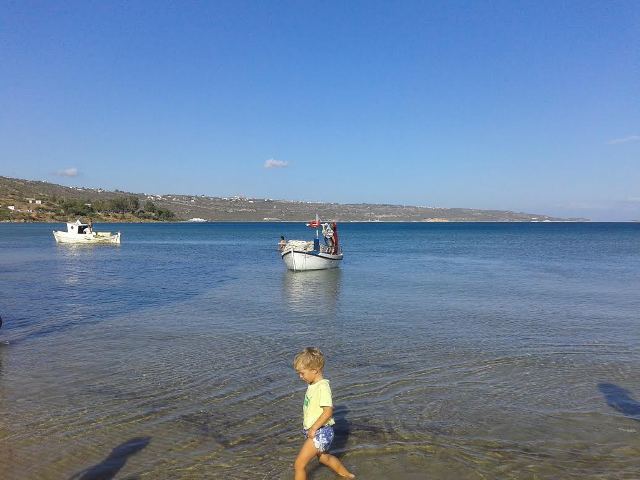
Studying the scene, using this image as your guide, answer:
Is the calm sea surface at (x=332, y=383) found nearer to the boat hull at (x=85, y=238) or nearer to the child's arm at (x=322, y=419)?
the child's arm at (x=322, y=419)

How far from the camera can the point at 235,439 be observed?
7312 millimetres

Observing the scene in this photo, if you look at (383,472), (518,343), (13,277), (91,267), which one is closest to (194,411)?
(383,472)

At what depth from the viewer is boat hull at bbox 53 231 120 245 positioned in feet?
201

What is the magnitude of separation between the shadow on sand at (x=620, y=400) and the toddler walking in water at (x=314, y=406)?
553cm

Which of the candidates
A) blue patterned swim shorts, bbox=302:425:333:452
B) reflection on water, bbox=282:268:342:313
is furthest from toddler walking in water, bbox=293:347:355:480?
reflection on water, bbox=282:268:342:313

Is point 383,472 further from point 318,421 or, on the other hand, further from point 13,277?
point 13,277

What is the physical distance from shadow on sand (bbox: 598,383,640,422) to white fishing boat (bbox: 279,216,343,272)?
24.7 meters

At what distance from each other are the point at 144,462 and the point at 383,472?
2973 mm

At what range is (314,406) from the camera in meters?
5.68

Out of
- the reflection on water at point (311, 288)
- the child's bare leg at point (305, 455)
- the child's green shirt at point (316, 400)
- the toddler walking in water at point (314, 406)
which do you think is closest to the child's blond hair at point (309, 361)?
the toddler walking in water at point (314, 406)

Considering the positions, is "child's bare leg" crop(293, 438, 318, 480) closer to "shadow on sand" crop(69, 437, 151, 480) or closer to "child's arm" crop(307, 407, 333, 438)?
"child's arm" crop(307, 407, 333, 438)

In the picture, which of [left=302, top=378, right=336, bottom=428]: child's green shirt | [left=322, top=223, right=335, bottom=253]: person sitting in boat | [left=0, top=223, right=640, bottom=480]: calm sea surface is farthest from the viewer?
[left=322, top=223, right=335, bottom=253]: person sitting in boat

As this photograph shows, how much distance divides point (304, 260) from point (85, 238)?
38450 millimetres

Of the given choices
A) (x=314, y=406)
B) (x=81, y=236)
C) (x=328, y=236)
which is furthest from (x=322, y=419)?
(x=81, y=236)
